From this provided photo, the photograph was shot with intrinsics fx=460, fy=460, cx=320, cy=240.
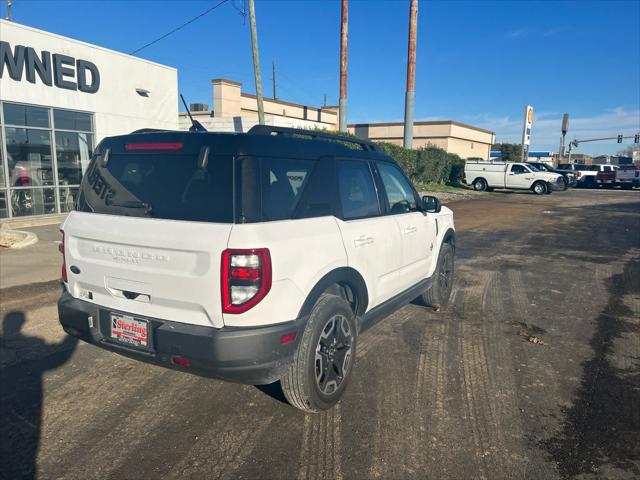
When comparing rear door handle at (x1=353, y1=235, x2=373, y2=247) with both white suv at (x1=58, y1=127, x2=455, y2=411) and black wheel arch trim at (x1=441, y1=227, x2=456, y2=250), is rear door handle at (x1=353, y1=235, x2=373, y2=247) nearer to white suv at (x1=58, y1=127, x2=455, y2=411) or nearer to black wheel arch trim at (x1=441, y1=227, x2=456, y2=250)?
white suv at (x1=58, y1=127, x2=455, y2=411)

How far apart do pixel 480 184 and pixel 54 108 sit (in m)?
25.1

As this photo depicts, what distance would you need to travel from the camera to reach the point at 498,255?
9.28 meters

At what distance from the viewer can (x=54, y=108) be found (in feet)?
41.9

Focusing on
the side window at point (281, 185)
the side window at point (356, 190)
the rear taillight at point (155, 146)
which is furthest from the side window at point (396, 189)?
the rear taillight at point (155, 146)

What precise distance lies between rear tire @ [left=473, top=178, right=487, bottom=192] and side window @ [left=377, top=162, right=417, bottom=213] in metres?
27.2

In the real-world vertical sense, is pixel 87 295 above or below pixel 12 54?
below

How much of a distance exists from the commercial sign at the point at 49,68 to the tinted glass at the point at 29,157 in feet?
4.54

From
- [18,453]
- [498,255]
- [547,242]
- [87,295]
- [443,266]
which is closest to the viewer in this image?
[18,453]

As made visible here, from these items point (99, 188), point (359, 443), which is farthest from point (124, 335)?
point (359, 443)

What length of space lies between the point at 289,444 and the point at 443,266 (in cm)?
333

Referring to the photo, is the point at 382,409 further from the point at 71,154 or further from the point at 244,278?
the point at 71,154

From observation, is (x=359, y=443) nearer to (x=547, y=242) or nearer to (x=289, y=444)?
(x=289, y=444)

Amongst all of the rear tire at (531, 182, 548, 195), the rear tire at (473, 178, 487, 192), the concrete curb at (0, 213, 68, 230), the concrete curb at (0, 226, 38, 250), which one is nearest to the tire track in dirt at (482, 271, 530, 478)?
the concrete curb at (0, 226, 38, 250)

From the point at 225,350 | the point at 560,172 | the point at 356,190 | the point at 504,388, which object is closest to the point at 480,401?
the point at 504,388
